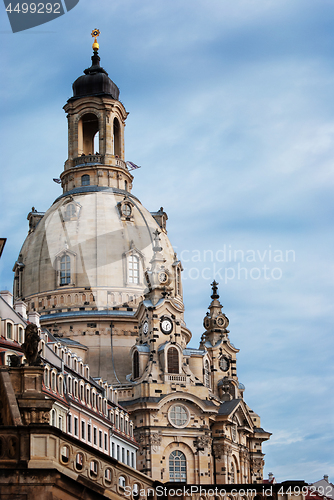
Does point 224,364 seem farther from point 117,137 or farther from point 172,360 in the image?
point 117,137

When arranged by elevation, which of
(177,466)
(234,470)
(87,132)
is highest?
(87,132)

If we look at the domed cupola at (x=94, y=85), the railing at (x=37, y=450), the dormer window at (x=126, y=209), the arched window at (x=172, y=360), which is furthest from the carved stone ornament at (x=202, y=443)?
the railing at (x=37, y=450)

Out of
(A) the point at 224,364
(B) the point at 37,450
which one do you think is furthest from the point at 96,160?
(B) the point at 37,450

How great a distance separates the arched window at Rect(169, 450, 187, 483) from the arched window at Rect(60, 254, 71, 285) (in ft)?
76.0

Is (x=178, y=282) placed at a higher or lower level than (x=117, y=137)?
lower

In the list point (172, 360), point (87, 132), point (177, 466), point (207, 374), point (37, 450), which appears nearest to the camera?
point (37, 450)

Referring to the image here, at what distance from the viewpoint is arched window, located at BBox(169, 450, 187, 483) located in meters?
80.5

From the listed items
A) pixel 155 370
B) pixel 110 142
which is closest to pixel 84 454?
pixel 155 370

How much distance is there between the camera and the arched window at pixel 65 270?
308ft

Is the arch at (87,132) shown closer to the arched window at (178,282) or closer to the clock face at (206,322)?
the arched window at (178,282)

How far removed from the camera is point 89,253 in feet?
310

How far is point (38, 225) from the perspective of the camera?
331 feet

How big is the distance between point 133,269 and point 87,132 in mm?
24612

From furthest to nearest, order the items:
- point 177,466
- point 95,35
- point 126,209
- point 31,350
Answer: point 95,35 → point 126,209 → point 177,466 → point 31,350
